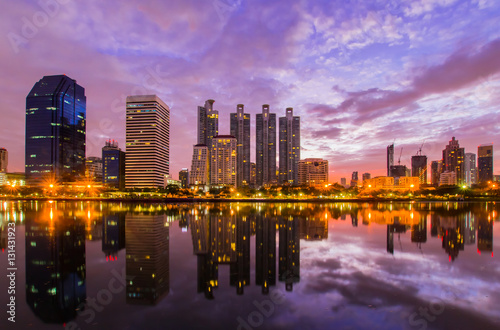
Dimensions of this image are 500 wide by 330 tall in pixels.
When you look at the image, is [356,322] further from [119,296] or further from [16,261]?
[16,261]

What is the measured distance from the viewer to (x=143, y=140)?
189625mm

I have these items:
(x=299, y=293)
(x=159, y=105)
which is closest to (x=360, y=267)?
(x=299, y=293)

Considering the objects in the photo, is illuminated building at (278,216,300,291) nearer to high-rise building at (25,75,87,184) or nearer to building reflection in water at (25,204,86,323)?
building reflection in water at (25,204,86,323)

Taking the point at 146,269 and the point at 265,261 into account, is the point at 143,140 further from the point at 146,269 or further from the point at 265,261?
the point at 265,261

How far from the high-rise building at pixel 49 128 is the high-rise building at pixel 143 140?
43.8 m

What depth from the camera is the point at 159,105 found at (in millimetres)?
193250

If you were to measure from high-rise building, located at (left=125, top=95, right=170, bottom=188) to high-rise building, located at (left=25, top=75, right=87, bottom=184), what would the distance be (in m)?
43.8

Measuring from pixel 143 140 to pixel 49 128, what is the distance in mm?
61819

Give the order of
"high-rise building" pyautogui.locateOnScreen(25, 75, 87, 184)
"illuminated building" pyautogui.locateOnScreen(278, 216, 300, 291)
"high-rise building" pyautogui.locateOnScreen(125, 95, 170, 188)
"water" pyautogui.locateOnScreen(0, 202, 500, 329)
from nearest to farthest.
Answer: "water" pyautogui.locateOnScreen(0, 202, 500, 329) → "illuminated building" pyautogui.locateOnScreen(278, 216, 300, 291) → "high-rise building" pyautogui.locateOnScreen(25, 75, 87, 184) → "high-rise building" pyautogui.locateOnScreen(125, 95, 170, 188)

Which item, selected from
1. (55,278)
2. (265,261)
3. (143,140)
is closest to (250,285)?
(265,261)

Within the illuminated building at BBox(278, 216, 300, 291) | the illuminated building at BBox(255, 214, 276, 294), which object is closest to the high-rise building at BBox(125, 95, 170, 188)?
the illuminated building at BBox(255, 214, 276, 294)

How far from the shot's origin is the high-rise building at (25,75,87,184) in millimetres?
182625

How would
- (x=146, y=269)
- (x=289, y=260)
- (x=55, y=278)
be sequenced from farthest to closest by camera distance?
(x=289, y=260), (x=146, y=269), (x=55, y=278)

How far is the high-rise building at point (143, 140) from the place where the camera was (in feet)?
618
